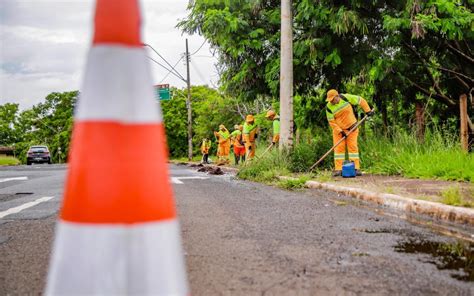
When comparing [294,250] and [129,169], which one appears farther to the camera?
[294,250]

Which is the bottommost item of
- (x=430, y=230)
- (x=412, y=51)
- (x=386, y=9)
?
(x=430, y=230)

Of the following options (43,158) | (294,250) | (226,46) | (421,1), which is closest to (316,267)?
(294,250)

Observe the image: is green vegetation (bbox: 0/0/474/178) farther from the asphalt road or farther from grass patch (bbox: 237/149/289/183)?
the asphalt road

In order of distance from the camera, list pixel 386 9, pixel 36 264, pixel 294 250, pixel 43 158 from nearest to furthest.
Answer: pixel 36 264 → pixel 294 250 → pixel 386 9 → pixel 43 158

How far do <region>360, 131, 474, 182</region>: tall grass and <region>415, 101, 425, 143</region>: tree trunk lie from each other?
527 millimetres

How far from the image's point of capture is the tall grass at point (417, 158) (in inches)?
337

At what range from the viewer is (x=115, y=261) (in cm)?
141

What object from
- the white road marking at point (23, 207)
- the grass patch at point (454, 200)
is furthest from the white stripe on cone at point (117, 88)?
the white road marking at point (23, 207)

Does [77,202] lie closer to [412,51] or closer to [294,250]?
[294,250]

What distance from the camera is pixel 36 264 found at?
3.45m

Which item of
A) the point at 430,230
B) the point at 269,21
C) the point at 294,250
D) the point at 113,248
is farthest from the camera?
the point at 269,21

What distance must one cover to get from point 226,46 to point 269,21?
1.42 meters

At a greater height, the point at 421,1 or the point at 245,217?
the point at 421,1

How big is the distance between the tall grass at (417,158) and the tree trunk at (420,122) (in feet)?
1.73
